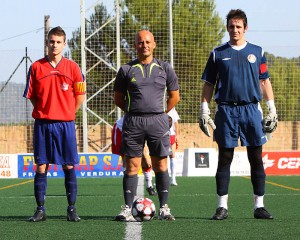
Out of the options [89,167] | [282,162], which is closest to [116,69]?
[89,167]

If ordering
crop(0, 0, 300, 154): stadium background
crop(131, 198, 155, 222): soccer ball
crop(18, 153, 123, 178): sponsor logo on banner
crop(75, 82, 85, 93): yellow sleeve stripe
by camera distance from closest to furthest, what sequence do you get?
crop(131, 198, 155, 222): soccer ball < crop(75, 82, 85, 93): yellow sleeve stripe < crop(18, 153, 123, 178): sponsor logo on banner < crop(0, 0, 300, 154): stadium background

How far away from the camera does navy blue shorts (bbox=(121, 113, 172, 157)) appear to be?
8672mm

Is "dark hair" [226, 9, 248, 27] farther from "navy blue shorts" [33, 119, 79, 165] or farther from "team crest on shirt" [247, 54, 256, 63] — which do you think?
"navy blue shorts" [33, 119, 79, 165]

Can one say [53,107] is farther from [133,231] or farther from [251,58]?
[251,58]

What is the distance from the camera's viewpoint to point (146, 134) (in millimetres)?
8703

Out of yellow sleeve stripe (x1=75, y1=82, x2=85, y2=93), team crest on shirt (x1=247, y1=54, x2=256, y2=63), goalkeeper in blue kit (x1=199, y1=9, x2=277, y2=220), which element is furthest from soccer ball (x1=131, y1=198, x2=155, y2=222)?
team crest on shirt (x1=247, y1=54, x2=256, y2=63)

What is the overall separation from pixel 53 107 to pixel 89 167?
15.2 m

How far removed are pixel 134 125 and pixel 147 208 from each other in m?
0.81

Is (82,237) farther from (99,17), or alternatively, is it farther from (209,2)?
(209,2)

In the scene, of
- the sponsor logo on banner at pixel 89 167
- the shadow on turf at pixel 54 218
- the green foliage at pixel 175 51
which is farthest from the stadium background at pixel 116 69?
the shadow on turf at pixel 54 218

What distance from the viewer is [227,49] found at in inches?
350

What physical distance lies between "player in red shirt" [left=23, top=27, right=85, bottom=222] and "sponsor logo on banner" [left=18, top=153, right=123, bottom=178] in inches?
575

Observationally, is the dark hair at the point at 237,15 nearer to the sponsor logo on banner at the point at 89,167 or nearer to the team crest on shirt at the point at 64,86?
the team crest on shirt at the point at 64,86

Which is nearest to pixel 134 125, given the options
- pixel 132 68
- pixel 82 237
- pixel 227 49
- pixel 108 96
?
pixel 132 68
